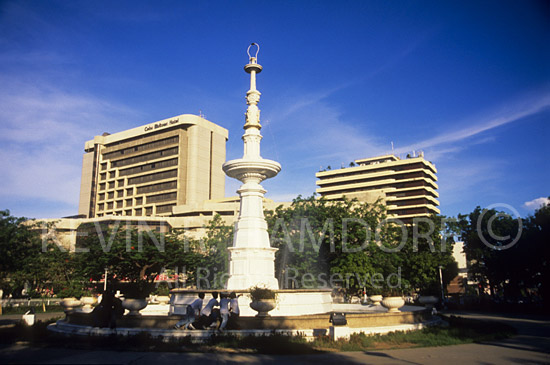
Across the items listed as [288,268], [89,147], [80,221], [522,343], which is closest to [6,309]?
[288,268]

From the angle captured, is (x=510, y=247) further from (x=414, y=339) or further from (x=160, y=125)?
(x=160, y=125)

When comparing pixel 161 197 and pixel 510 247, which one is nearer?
pixel 510 247

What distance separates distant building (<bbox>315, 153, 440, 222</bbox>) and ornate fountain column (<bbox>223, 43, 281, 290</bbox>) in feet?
246

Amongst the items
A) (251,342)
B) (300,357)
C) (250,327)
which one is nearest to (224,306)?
(250,327)

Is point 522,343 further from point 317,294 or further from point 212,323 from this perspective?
point 212,323

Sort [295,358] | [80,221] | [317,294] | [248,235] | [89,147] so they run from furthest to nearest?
[89,147] → [80,221] → [248,235] → [317,294] → [295,358]

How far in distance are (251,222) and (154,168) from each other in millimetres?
87391

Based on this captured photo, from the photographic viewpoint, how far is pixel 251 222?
65.1 ft

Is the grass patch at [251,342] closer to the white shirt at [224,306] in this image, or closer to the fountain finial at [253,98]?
the white shirt at [224,306]

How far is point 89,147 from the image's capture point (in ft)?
376

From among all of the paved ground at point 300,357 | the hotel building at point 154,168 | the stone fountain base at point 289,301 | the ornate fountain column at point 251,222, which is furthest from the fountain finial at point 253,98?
the hotel building at point 154,168

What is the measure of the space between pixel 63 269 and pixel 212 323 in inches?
1370

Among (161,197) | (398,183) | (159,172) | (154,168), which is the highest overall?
(154,168)

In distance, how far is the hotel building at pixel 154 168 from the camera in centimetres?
9775
